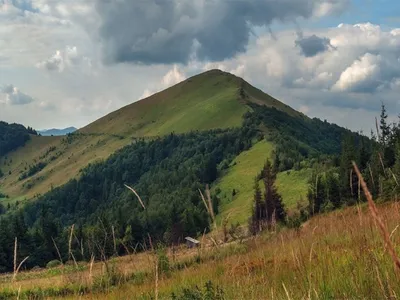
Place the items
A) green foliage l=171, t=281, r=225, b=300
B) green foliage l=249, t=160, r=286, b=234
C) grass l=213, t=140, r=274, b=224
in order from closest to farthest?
green foliage l=171, t=281, r=225, b=300 < green foliage l=249, t=160, r=286, b=234 < grass l=213, t=140, r=274, b=224

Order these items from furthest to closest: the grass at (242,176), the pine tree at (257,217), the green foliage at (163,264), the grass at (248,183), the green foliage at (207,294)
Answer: the grass at (242,176) < the grass at (248,183) < the pine tree at (257,217) < the green foliage at (163,264) < the green foliage at (207,294)

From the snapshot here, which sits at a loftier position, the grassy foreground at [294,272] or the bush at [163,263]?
the grassy foreground at [294,272]

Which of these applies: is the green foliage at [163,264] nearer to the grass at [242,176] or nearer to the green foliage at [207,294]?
the green foliage at [207,294]

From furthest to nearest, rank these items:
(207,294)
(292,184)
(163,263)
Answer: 1. (292,184)
2. (163,263)
3. (207,294)

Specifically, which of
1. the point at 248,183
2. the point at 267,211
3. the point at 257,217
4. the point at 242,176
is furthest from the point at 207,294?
the point at 242,176

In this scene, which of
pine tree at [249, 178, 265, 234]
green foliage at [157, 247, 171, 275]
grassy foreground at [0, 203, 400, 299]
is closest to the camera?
grassy foreground at [0, 203, 400, 299]

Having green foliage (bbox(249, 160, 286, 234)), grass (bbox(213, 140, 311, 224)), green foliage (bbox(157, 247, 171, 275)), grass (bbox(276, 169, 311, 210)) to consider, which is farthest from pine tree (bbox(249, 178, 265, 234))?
grass (bbox(276, 169, 311, 210))

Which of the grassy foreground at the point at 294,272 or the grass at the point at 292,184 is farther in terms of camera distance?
the grass at the point at 292,184

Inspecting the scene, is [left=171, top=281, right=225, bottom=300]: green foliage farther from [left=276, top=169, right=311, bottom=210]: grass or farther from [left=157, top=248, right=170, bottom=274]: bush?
[left=276, top=169, right=311, bottom=210]: grass

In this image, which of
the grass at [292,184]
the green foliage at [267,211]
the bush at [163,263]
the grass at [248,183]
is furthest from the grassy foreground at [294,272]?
the grass at [292,184]

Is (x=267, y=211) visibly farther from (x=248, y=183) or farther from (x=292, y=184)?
(x=248, y=183)

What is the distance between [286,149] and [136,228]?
219 feet

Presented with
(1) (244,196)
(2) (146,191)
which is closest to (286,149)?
(1) (244,196)

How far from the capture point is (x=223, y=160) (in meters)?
165
